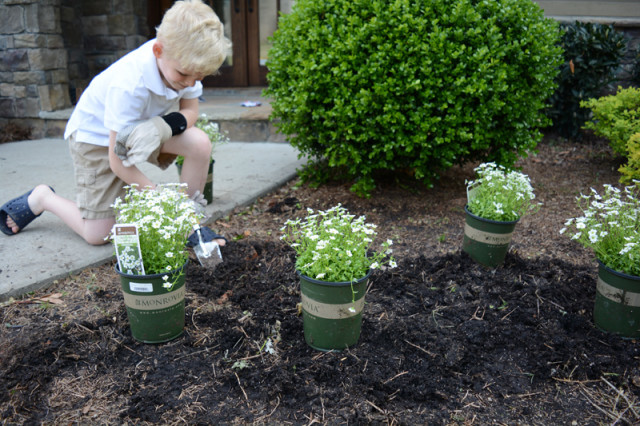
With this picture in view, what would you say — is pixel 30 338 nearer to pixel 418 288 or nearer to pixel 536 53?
pixel 418 288

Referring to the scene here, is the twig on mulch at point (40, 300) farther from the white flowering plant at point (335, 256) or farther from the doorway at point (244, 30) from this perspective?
the doorway at point (244, 30)

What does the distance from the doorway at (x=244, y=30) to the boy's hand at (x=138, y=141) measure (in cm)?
499

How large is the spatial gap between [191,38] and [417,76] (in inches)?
59.5

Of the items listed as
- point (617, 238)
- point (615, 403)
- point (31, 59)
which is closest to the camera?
point (615, 403)

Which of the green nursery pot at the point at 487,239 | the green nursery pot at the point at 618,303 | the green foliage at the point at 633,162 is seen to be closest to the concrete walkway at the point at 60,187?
the green nursery pot at the point at 487,239

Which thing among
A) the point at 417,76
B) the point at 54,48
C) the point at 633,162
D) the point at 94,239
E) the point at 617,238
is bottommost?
the point at 94,239

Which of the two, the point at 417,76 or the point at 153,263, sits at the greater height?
the point at 417,76

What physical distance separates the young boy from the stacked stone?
325 cm

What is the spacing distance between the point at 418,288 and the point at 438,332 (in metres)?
0.39

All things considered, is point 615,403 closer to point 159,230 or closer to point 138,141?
point 159,230

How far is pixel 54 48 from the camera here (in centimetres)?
557

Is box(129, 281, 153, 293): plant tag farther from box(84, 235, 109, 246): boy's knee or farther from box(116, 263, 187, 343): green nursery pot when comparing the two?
box(84, 235, 109, 246): boy's knee

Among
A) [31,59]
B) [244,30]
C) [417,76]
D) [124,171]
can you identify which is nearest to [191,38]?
[124,171]

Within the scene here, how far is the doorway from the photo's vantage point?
7.07 meters
